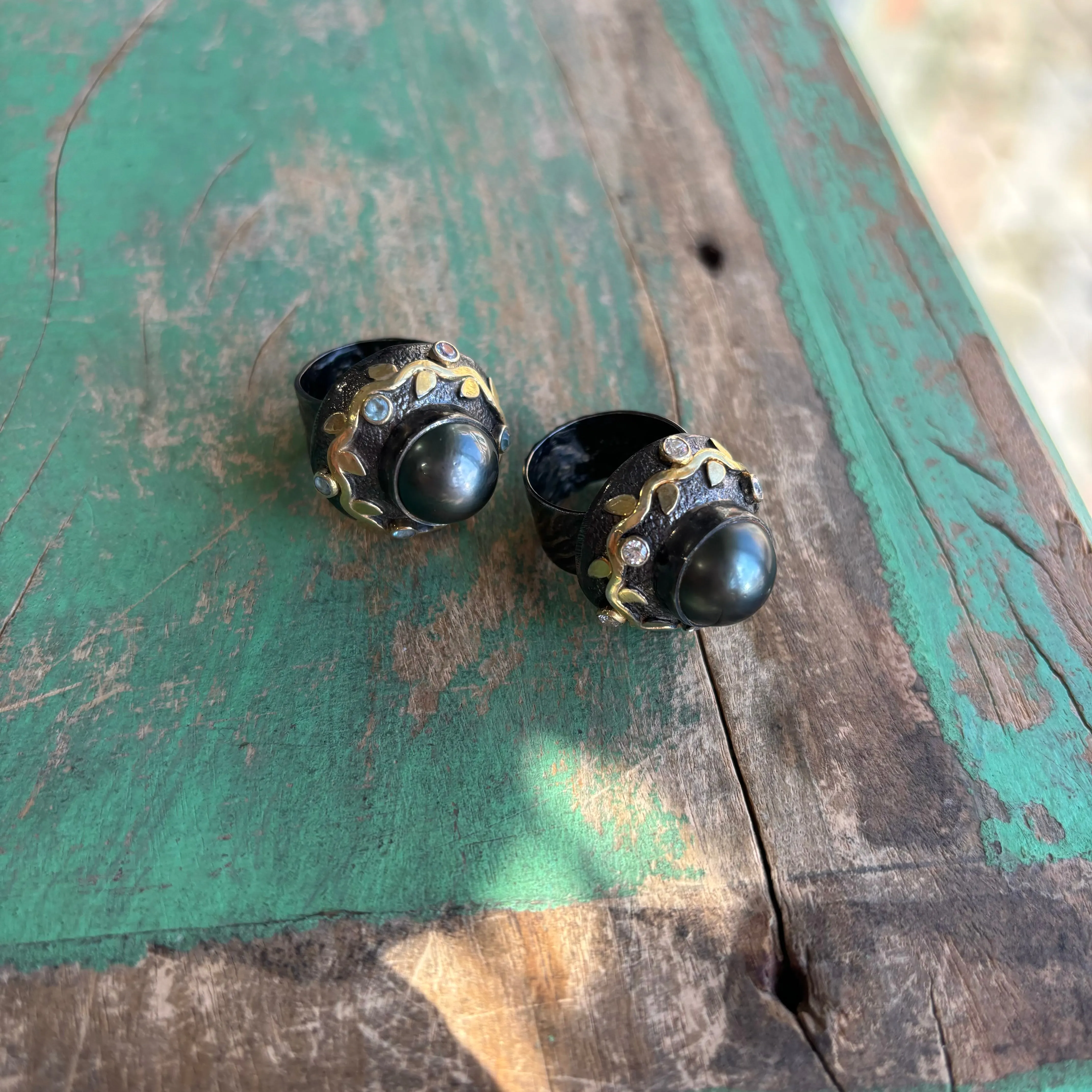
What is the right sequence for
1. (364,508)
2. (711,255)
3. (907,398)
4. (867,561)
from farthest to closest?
(711,255), (907,398), (867,561), (364,508)

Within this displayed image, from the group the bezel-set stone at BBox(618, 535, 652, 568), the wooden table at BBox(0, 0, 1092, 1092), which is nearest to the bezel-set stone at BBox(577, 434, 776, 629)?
the bezel-set stone at BBox(618, 535, 652, 568)

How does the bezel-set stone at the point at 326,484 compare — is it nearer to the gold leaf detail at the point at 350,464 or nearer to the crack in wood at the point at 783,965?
the gold leaf detail at the point at 350,464

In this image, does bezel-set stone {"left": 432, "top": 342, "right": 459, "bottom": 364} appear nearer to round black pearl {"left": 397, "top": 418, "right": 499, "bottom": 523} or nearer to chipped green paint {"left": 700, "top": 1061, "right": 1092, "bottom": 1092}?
round black pearl {"left": 397, "top": 418, "right": 499, "bottom": 523}

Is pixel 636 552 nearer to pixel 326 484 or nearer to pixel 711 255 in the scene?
pixel 326 484

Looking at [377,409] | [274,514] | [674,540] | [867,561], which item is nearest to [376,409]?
[377,409]

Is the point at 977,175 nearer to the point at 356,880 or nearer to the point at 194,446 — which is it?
the point at 194,446

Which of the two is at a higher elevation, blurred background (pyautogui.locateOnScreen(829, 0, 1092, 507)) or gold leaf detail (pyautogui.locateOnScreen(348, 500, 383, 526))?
gold leaf detail (pyautogui.locateOnScreen(348, 500, 383, 526))

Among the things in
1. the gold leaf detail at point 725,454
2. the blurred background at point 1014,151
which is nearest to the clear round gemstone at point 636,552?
the gold leaf detail at point 725,454
